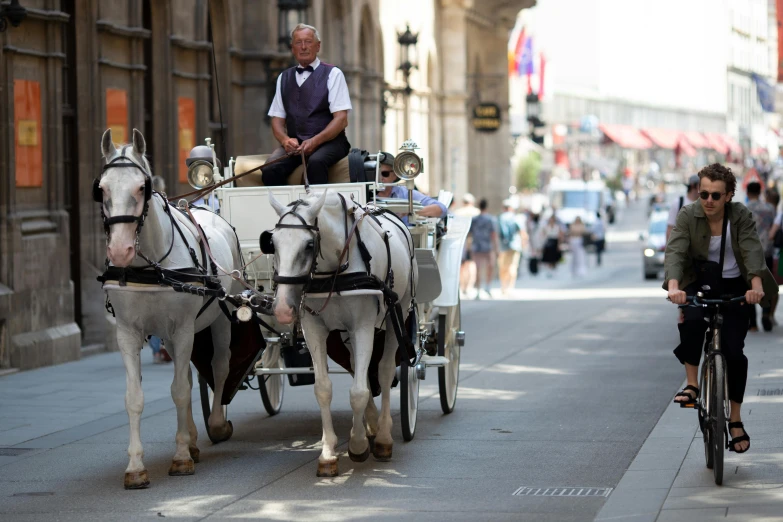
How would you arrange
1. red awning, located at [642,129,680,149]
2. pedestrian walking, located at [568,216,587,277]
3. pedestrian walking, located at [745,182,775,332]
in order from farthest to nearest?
1. red awning, located at [642,129,680,149]
2. pedestrian walking, located at [568,216,587,277]
3. pedestrian walking, located at [745,182,775,332]

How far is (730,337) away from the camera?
8.77 metres

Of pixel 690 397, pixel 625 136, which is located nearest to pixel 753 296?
pixel 690 397

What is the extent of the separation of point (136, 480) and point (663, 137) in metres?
108

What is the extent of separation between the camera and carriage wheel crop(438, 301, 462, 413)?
11.6m

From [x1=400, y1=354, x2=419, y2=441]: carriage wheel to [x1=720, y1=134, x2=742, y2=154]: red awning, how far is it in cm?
12161

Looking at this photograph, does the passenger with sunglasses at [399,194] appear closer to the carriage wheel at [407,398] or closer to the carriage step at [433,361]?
the carriage step at [433,361]

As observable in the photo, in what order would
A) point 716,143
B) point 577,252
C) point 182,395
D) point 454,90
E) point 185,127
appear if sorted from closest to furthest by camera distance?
1. point 182,395
2. point 185,127
3. point 577,252
4. point 454,90
5. point 716,143

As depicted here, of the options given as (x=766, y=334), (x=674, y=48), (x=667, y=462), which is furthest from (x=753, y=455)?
(x=674, y=48)

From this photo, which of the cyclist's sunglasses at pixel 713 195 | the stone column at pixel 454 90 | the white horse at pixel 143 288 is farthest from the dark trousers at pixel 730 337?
the stone column at pixel 454 90

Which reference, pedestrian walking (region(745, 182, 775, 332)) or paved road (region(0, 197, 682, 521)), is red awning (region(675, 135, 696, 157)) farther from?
paved road (region(0, 197, 682, 521))

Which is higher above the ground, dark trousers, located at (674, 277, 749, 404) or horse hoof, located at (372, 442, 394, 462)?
dark trousers, located at (674, 277, 749, 404)

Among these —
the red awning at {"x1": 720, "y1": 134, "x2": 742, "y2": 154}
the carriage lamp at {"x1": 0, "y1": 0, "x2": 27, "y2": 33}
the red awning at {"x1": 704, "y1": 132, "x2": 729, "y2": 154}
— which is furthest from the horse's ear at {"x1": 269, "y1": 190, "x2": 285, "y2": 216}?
the red awning at {"x1": 720, "y1": 134, "x2": 742, "y2": 154}

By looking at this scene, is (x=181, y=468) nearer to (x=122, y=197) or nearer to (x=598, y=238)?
(x=122, y=197)

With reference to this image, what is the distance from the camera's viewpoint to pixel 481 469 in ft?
30.5
